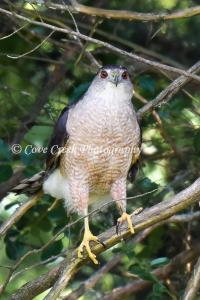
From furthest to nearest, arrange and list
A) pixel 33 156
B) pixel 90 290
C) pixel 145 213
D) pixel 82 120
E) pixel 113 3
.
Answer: pixel 113 3, pixel 90 290, pixel 33 156, pixel 82 120, pixel 145 213

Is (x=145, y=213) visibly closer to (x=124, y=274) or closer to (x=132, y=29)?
(x=124, y=274)

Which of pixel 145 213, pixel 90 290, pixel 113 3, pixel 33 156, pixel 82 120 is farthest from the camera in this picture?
pixel 113 3

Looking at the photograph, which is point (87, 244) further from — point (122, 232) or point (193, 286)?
point (193, 286)

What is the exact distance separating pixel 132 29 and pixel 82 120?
1876 millimetres

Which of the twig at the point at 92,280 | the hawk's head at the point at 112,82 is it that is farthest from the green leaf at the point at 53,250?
the hawk's head at the point at 112,82

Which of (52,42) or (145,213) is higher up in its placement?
(52,42)

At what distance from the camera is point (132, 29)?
6.82m

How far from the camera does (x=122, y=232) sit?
4.50 m

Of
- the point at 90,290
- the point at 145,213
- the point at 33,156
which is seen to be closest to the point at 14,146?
the point at 33,156

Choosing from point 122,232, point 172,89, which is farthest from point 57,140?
point 122,232

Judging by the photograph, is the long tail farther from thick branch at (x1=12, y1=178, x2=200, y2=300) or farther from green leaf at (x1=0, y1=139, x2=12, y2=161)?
thick branch at (x1=12, y1=178, x2=200, y2=300)

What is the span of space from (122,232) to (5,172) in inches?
51.8

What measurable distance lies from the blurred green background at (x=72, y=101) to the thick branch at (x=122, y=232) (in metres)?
1.02

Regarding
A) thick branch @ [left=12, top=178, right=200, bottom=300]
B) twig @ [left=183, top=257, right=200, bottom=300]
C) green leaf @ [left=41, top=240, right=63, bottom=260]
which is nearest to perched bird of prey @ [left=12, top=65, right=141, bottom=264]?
green leaf @ [left=41, top=240, right=63, bottom=260]
